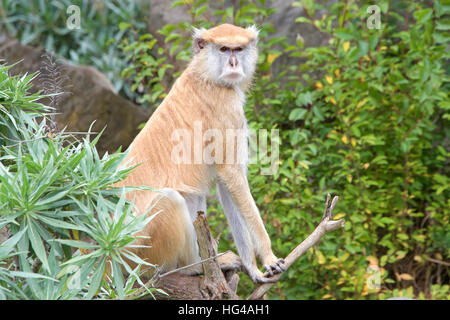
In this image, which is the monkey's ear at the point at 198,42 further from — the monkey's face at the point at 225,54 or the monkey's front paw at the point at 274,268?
the monkey's front paw at the point at 274,268

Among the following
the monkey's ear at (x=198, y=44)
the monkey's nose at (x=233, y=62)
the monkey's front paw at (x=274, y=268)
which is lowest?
the monkey's front paw at (x=274, y=268)

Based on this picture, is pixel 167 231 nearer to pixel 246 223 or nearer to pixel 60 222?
pixel 246 223

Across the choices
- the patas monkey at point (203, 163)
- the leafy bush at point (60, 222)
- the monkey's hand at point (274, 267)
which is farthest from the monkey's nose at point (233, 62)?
the leafy bush at point (60, 222)

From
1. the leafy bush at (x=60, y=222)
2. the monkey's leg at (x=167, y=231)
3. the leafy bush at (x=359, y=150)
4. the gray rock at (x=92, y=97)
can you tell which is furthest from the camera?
the leafy bush at (x=359, y=150)

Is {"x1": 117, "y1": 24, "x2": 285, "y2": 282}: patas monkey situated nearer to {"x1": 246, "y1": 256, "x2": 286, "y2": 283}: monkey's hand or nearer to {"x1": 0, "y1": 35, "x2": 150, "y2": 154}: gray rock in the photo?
{"x1": 246, "y1": 256, "x2": 286, "y2": 283}: monkey's hand

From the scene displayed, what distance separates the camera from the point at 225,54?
277 centimetres

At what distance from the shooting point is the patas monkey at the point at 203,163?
2605 mm

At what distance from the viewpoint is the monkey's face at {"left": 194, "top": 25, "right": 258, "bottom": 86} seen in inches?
108

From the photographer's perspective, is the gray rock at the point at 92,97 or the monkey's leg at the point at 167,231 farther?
the gray rock at the point at 92,97

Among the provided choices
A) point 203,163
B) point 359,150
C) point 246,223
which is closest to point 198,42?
point 203,163

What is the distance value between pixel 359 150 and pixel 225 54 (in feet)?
5.89

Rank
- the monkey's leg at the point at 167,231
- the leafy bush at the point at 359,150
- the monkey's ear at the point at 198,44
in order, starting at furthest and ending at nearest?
the leafy bush at the point at 359,150
the monkey's ear at the point at 198,44
the monkey's leg at the point at 167,231

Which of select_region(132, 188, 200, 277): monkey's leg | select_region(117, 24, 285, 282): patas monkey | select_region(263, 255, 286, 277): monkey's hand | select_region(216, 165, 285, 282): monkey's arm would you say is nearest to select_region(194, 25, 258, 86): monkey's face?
select_region(117, 24, 285, 282): patas monkey

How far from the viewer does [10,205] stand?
1594 mm
